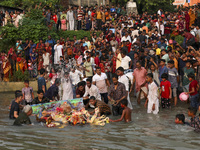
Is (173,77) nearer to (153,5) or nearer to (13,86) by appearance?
(13,86)

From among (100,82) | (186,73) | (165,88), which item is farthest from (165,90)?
(100,82)

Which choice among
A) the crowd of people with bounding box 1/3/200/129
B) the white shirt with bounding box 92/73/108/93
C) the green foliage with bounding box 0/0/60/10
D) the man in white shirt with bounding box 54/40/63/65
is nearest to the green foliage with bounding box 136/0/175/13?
the crowd of people with bounding box 1/3/200/129

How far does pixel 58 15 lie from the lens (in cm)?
2642

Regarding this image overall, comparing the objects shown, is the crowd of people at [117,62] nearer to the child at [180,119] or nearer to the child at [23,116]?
the child at [180,119]

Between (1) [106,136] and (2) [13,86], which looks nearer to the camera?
(1) [106,136]

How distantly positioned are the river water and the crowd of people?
1.89 feet

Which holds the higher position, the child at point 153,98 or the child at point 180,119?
the child at point 153,98

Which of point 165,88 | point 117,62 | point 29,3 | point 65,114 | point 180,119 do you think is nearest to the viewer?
point 180,119

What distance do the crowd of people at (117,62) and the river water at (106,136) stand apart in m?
0.57

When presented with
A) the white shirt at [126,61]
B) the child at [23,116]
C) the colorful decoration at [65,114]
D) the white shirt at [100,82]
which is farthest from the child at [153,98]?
the child at [23,116]

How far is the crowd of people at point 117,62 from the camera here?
1379cm

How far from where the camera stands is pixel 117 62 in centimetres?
1784

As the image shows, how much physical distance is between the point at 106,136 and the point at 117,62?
7.59m

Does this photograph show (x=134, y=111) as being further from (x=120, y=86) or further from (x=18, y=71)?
(x=18, y=71)
